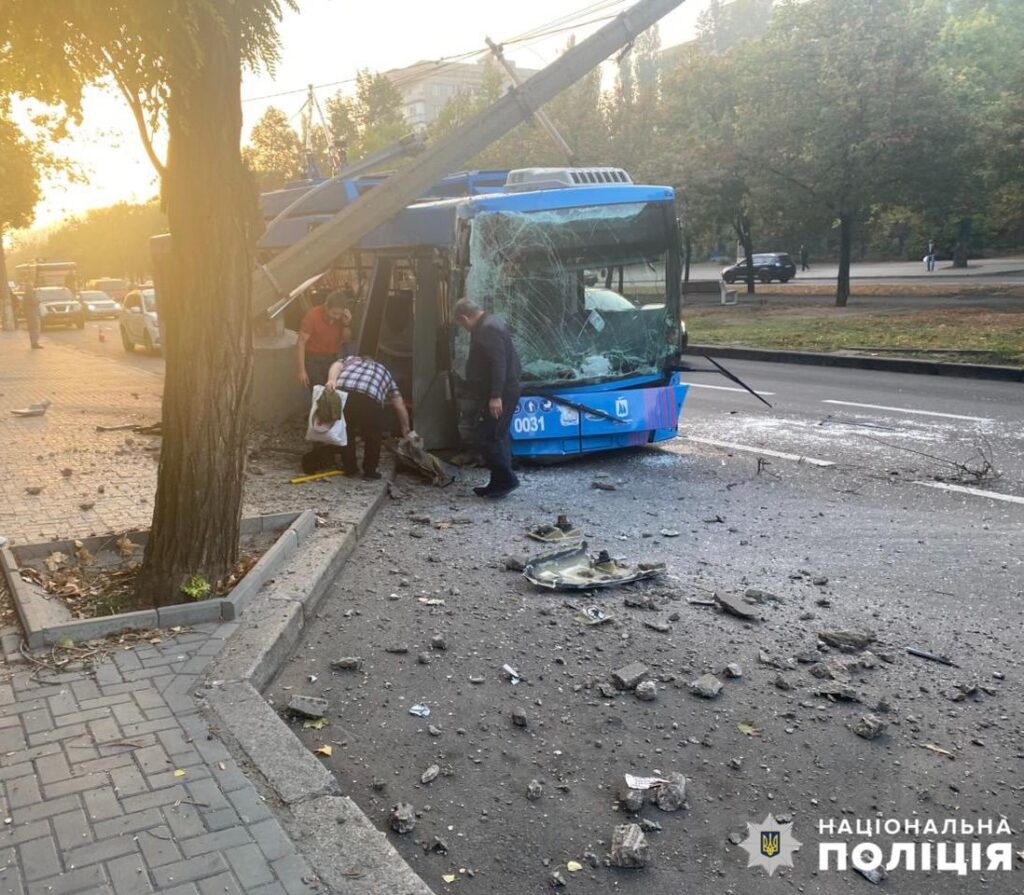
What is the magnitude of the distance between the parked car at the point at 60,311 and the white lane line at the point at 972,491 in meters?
38.3

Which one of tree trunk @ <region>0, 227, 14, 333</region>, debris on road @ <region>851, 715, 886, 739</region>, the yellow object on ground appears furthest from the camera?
tree trunk @ <region>0, 227, 14, 333</region>

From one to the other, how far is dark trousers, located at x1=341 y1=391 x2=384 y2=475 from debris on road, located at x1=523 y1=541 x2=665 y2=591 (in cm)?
268

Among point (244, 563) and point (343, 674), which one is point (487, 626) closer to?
point (343, 674)

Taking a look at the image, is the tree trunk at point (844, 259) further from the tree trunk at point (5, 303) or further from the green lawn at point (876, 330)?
the tree trunk at point (5, 303)

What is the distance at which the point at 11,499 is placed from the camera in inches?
293

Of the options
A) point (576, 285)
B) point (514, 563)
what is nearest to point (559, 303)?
point (576, 285)

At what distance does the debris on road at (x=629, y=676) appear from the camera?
428 centimetres

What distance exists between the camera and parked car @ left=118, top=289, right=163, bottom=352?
929 inches

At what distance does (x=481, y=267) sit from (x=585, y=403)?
1.62 meters

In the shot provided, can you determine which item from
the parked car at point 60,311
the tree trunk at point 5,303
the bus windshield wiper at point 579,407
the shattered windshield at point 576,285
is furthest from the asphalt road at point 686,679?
the tree trunk at point 5,303

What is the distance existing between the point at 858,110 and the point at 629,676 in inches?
871

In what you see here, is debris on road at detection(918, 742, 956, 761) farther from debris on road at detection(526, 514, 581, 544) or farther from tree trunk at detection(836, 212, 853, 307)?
tree trunk at detection(836, 212, 853, 307)

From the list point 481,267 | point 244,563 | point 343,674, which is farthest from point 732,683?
→ point 481,267

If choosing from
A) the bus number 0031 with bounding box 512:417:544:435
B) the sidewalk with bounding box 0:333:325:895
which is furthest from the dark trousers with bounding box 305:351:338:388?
the sidewalk with bounding box 0:333:325:895
